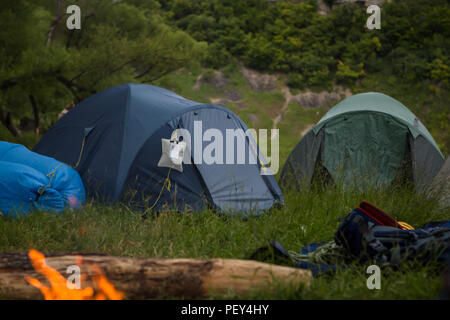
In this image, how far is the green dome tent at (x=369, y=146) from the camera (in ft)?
16.9

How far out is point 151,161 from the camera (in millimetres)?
4176

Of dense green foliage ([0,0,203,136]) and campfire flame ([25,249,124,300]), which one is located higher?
dense green foliage ([0,0,203,136])

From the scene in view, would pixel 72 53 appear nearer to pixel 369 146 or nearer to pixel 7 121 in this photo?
pixel 7 121

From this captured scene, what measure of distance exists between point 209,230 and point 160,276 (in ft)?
3.99

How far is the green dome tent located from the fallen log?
3115mm

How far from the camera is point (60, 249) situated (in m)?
2.88

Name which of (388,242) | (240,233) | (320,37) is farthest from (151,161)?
(320,37)

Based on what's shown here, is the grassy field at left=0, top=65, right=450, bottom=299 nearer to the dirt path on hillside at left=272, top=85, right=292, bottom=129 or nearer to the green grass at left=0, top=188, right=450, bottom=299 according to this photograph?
the green grass at left=0, top=188, right=450, bottom=299

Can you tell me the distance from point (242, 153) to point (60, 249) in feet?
7.48

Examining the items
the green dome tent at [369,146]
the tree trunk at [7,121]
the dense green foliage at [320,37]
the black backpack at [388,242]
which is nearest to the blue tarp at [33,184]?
the black backpack at [388,242]

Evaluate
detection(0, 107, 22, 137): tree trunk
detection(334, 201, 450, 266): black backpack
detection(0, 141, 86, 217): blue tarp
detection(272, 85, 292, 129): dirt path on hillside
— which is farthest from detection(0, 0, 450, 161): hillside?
detection(334, 201, 450, 266): black backpack

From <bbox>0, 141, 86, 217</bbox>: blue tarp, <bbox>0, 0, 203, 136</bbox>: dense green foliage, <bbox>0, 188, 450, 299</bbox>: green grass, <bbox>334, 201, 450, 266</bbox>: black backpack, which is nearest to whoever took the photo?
<bbox>334, 201, 450, 266</bbox>: black backpack

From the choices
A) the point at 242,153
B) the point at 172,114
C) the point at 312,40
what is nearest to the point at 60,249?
the point at 172,114

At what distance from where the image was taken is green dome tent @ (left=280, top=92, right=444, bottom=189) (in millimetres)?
5137
